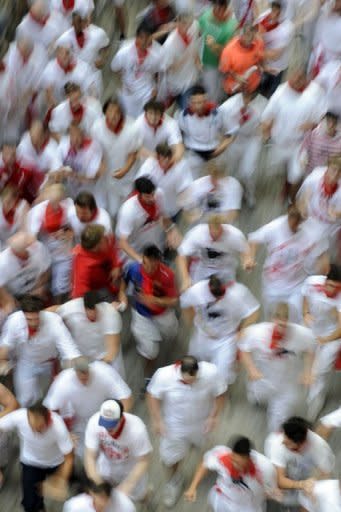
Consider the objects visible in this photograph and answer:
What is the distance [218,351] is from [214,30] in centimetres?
399

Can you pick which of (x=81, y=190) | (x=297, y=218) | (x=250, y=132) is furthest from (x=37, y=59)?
(x=297, y=218)

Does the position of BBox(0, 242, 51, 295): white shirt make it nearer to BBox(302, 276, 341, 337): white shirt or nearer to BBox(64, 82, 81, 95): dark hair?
BBox(64, 82, 81, 95): dark hair

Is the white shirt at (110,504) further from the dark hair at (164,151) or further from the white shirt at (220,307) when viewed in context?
the dark hair at (164,151)

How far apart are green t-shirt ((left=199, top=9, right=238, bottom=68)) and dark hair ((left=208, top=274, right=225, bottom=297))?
11.7 ft

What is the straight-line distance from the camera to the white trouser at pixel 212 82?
33.7ft

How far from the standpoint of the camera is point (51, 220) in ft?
26.4

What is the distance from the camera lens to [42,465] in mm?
6895

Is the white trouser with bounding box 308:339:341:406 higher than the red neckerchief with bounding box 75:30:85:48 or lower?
lower

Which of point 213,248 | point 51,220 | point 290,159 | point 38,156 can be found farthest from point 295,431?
point 38,156

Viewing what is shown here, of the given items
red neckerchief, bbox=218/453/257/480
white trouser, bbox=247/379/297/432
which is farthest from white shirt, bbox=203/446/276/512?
white trouser, bbox=247/379/297/432

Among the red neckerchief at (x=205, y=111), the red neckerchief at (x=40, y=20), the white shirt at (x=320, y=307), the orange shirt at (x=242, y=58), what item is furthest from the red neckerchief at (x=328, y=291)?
the red neckerchief at (x=40, y=20)

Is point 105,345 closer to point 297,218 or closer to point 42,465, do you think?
point 42,465

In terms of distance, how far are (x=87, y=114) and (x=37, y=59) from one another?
3.96ft

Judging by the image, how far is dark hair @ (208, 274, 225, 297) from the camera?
736cm
